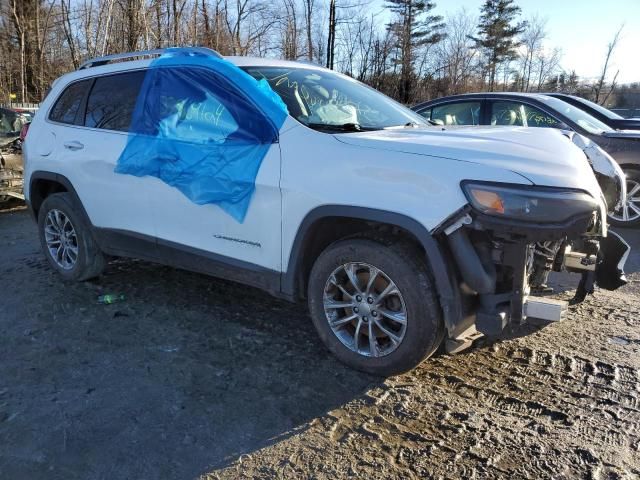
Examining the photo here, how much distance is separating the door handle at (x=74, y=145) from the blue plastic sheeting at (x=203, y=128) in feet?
1.88

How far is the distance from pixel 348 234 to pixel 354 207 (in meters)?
0.38

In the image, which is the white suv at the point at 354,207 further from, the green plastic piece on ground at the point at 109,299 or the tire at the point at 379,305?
the green plastic piece on ground at the point at 109,299

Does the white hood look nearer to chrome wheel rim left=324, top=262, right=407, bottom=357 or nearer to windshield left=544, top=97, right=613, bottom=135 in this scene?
chrome wheel rim left=324, top=262, right=407, bottom=357

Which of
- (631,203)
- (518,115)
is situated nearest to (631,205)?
(631,203)

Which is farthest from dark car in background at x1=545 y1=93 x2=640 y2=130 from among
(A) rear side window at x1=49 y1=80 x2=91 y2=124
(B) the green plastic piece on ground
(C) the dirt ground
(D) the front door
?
(B) the green plastic piece on ground

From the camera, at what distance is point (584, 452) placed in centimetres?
248

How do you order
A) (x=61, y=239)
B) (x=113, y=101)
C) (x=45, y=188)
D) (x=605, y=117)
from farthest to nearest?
(x=605, y=117) < (x=45, y=188) < (x=61, y=239) < (x=113, y=101)

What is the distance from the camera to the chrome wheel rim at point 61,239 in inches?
188

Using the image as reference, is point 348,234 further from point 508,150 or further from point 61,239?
point 61,239

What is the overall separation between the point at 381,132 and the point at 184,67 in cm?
149

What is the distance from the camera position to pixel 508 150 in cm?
277

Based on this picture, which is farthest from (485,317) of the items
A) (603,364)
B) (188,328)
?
(188,328)

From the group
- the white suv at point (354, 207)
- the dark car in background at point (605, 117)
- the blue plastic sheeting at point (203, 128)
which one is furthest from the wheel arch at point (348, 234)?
the dark car in background at point (605, 117)

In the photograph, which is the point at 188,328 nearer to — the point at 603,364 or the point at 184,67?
the point at 184,67
